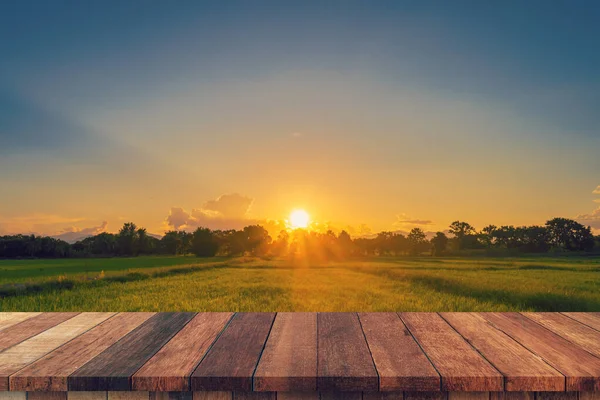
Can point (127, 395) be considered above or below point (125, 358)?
below

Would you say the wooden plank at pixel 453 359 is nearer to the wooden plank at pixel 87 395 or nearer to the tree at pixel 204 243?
the wooden plank at pixel 87 395

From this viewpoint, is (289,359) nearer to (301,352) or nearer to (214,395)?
(301,352)

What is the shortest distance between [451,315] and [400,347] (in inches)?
46.7

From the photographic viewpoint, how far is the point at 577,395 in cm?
244

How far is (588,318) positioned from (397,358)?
240 centimetres

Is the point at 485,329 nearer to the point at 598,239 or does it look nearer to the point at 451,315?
the point at 451,315

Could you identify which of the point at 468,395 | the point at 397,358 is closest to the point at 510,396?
the point at 468,395

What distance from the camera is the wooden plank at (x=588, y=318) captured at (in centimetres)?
354

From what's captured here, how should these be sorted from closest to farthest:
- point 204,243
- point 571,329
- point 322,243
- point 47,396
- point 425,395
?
point 425,395, point 47,396, point 571,329, point 204,243, point 322,243

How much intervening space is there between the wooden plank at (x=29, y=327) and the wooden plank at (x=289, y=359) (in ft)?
6.30

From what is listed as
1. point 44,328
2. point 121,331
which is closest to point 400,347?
point 121,331

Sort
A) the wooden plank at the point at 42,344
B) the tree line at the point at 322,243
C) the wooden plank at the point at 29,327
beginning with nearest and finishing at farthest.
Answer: the wooden plank at the point at 42,344 < the wooden plank at the point at 29,327 < the tree line at the point at 322,243

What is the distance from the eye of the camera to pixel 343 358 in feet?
8.46

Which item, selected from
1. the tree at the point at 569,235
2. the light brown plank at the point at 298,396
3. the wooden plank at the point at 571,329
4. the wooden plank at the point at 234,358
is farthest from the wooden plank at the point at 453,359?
the tree at the point at 569,235
